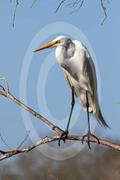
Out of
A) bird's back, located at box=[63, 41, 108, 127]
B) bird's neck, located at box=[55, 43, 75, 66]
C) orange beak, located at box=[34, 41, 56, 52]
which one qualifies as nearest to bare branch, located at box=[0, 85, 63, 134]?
orange beak, located at box=[34, 41, 56, 52]

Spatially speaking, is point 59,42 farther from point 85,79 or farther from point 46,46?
point 85,79

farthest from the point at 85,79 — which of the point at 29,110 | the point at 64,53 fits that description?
the point at 29,110

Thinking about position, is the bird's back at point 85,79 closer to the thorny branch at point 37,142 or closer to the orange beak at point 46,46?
the orange beak at point 46,46

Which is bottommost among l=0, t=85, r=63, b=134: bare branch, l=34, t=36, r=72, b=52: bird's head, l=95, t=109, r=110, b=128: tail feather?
l=95, t=109, r=110, b=128: tail feather

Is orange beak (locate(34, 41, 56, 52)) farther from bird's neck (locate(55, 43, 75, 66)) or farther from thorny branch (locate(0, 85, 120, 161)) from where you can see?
thorny branch (locate(0, 85, 120, 161))

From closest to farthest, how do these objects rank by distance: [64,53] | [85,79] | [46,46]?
[46,46]
[64,53]
[85,79]

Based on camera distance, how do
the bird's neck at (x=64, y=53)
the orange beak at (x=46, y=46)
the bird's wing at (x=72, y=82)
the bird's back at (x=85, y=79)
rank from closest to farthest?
1. the orange beak at (x=46, y=46)
2. the bird's neck at (x=64, y=53)
3. the bird's back at (x=85, y=79)
4. the bird's wing at (x=72, y=82)

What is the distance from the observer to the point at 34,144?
13.8 feet

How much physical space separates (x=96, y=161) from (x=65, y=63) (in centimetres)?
1806

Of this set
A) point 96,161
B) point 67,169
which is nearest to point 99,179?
point 96,161

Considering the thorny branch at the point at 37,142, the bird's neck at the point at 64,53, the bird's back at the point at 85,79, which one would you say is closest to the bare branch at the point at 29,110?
the thorny branch at the point at 37,142

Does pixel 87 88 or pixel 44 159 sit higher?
pixel 87 88

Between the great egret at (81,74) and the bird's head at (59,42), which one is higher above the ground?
the bird's head at (59,42)

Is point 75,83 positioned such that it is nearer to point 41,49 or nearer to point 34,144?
point 41,49
